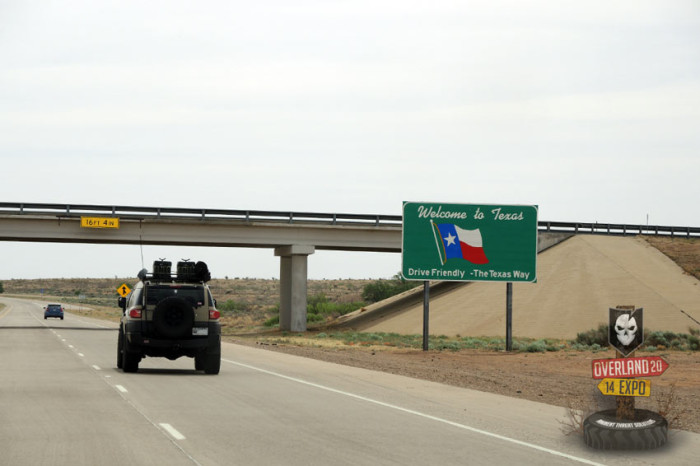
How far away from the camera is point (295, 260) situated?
60.0 m

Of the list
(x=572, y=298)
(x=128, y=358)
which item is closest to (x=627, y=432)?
(x=128, y=358)

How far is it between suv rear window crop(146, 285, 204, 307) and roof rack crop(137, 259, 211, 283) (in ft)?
2.43

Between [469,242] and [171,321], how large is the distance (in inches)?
841

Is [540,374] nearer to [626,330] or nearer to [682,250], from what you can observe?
[626,330]

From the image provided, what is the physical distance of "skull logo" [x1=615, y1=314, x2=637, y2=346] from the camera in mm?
12109

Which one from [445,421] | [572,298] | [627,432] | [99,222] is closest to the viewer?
[627,432]

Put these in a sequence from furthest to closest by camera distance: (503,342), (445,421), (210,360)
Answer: (503,342)
(210,360)
(445,421)

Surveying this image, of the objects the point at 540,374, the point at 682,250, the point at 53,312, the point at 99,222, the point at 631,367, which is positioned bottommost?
the point at 540,374

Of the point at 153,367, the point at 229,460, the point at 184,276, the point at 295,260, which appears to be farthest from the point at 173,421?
the point at 295,260

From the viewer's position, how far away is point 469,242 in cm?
4166

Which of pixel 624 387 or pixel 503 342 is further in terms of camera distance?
pixel 503 342

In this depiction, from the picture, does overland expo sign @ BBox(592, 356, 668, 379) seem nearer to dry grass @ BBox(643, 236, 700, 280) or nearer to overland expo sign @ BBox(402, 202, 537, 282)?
overland expo sign @ BBox(402, 202, 537, 282)

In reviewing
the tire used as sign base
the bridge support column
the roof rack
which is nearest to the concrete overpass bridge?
the bridge support column

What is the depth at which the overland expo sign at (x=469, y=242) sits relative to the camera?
4112cm
